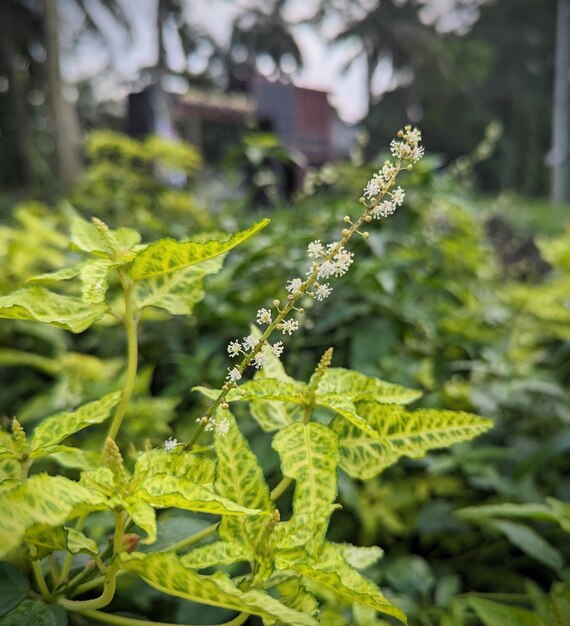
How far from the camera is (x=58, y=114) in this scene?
8406 mm

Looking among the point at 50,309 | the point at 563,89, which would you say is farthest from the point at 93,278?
the point at 563,89

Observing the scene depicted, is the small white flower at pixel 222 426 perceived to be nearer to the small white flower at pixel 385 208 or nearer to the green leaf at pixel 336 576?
the green leaf at pixel 336 576

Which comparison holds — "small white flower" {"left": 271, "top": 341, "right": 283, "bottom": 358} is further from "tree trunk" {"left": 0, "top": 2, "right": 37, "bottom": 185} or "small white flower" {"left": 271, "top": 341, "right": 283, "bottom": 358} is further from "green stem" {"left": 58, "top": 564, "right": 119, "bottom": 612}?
"tree trunk" {"left": 0, "top": 2, "right": 37, "bottom": 185}

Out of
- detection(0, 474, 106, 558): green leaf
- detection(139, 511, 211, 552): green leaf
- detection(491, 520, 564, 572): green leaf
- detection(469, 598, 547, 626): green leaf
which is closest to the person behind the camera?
detection(0, 474, 106, 558): green leaf

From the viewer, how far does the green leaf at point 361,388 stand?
54 centimetres

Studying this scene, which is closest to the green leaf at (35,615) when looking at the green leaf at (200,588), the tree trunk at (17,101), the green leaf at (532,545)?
the green leaf at (200,588)

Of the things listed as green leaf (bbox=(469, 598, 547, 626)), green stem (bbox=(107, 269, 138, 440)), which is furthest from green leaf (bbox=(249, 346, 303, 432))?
green leaf (bbox=(469, 598, 547, 626))

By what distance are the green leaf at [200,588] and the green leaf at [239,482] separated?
7 centimetres

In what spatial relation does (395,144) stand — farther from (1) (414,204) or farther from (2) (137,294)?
(1) (414,204)

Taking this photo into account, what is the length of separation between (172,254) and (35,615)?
0.30 m

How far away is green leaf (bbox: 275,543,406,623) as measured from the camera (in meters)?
0.42

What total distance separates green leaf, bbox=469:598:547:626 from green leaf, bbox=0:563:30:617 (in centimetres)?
48

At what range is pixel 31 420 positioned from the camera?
132 centimetres

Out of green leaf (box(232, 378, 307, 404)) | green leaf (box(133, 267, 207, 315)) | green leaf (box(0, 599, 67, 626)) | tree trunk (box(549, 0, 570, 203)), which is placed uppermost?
tree trunk (box(549, 0, 570, 203))
